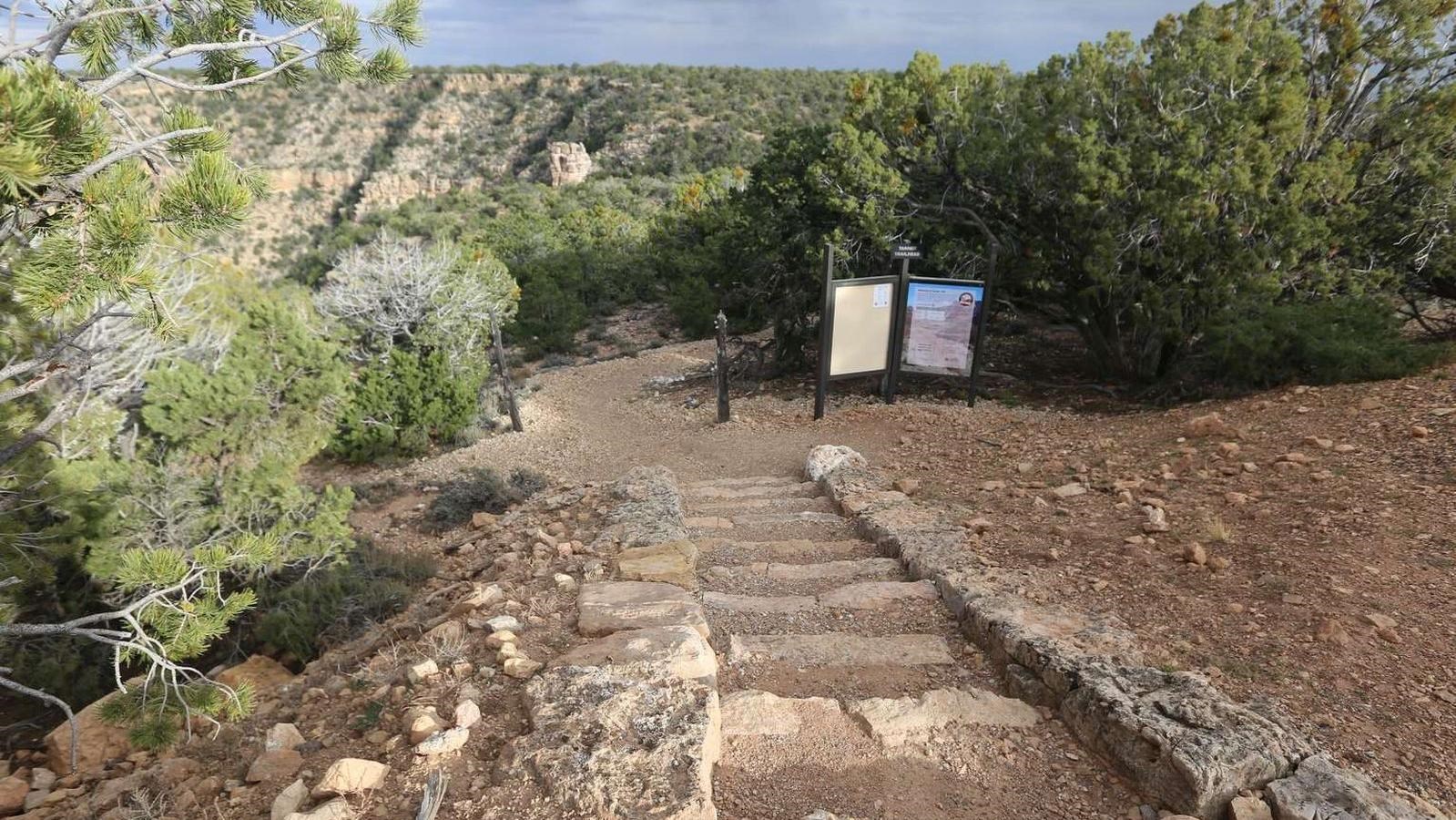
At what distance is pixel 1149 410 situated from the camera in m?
8.30

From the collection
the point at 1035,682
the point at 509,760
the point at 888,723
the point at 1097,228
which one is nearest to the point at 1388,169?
the point at 1097,228

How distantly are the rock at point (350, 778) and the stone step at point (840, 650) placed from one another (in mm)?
1608

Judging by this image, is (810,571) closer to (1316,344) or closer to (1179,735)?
(1179,735)

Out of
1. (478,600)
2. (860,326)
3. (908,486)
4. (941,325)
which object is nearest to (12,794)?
(478,600)

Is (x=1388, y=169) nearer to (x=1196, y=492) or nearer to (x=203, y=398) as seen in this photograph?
(x=1196, y=492)

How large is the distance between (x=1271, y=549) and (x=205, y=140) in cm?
554

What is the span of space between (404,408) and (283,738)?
8995 millimetres

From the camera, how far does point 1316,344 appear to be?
7.12 meters

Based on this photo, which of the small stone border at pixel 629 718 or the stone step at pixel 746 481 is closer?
the small stone border at pixel 629 718

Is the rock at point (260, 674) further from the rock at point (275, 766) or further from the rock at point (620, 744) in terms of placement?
the rock at point (620, 744)

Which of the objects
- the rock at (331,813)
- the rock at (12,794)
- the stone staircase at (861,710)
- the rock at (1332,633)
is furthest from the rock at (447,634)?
the rock at (1332,633)

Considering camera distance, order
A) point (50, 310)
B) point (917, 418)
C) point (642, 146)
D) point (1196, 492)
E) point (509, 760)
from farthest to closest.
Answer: point (642, 146) < point (917, 418) < point (1196, 492) < point (509, 760) < point (50, 310)

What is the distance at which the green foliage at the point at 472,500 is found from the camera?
749 cm

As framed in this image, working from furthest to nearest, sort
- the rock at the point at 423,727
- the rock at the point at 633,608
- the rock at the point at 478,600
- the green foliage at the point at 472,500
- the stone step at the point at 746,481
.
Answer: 1. the green foliage at the point at 472,500
2. the stone step at the point at 746,481
3. the rock at the point at 478,600
4. the rock at the point at 633,608
5. the rock at the point at 423,727
